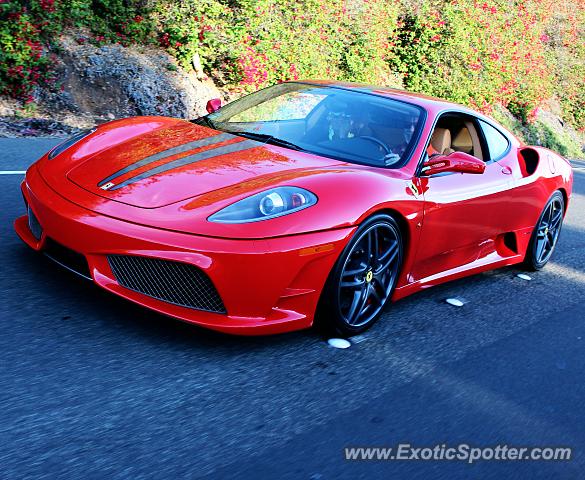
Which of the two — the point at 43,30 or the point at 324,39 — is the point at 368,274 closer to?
the point at 43,30

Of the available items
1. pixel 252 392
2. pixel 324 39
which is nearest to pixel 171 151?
pixel 252 392

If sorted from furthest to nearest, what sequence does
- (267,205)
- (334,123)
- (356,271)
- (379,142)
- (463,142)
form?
(463,142)
(334,123)
(379,142)
(356,271)
(267,205)

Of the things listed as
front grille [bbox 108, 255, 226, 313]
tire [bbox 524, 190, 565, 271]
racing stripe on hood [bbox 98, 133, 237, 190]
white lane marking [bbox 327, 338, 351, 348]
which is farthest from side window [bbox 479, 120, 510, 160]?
front grille [bbox 108, 255, 226, 313]

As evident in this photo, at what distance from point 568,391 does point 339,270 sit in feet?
4.27

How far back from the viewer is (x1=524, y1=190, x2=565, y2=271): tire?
19.6ft

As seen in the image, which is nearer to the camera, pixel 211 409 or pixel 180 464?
pixel 180 464

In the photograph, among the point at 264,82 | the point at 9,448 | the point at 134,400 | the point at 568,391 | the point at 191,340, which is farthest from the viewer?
the point at 264,82

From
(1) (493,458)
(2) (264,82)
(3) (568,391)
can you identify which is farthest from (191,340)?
(2) (264,82)

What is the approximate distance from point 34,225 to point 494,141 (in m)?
3.25

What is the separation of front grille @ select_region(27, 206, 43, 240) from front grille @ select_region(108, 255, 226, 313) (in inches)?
24.4

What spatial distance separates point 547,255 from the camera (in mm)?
6277

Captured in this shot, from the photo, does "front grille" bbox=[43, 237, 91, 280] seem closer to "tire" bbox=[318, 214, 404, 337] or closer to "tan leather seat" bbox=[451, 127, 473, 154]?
"tire" bbox=[318, 214, 404, 337]

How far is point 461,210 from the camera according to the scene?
466 centimetres

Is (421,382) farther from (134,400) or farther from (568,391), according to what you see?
(134,400)
